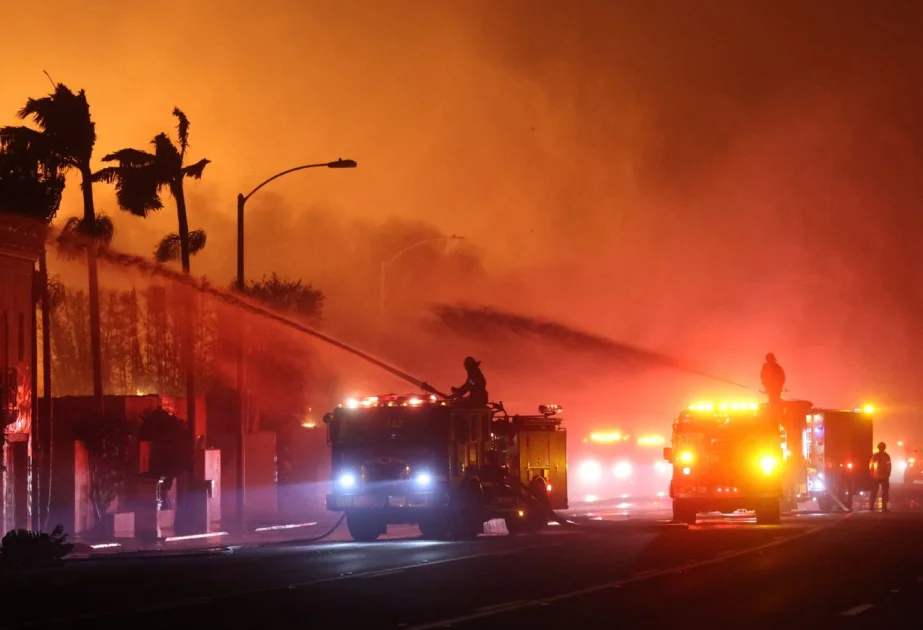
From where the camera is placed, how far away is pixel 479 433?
29.8 m

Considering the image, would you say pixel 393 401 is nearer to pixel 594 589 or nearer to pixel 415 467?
pixel 415 467

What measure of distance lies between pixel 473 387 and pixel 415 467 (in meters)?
2.60

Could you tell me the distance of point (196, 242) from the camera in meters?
42.8

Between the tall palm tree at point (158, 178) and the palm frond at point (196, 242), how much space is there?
2.42 feet

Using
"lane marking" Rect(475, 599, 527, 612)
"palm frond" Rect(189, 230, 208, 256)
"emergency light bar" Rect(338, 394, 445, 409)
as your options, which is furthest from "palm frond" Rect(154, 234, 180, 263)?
"lane marking" Rect(475, 599, 527, 612)

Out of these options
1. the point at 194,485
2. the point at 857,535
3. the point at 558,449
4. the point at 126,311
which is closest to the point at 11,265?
the point at 194,485

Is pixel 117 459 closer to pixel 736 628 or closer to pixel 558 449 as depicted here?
pixel 558 449

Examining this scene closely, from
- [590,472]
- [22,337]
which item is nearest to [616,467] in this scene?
[590,472]

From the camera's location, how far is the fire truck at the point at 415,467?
28.4 metres

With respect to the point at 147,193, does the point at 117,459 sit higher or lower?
lower

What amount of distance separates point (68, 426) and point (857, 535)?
20.6m

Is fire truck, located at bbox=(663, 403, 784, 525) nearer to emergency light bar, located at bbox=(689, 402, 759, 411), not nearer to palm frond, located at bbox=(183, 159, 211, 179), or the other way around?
emergency light bar, located at bbox=(689, 402, 759, 411)

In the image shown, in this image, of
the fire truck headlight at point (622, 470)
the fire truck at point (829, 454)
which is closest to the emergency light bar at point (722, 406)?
the fire truck at point (829, 454)

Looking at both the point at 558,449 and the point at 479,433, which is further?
the point at 558,449
